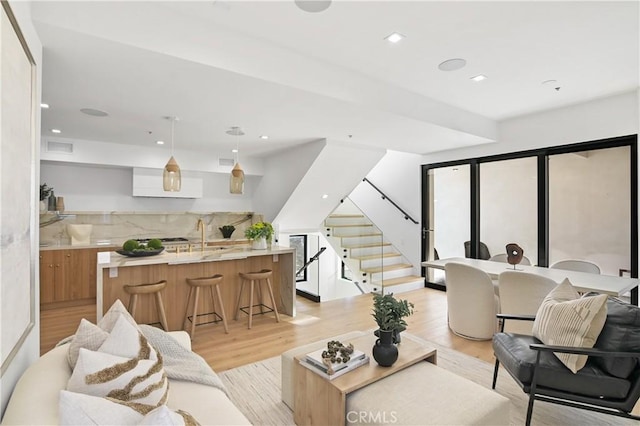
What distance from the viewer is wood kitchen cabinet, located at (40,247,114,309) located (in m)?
4.80

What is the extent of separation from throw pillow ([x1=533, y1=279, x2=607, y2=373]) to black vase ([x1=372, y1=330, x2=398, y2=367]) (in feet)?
3.47

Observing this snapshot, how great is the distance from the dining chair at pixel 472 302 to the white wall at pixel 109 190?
15.3ft

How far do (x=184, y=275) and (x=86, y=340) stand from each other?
101 inches

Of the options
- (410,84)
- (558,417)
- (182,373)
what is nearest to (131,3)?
(182,373)

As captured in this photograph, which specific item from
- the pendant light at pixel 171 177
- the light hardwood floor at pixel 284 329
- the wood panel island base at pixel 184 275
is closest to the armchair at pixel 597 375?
the light hardwood floor at pixel 284 329

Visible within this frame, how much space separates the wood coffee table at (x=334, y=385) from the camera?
185 centimetres

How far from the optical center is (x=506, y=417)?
5.84 ft

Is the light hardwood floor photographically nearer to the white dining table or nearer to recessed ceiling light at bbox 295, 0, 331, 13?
the white dining table

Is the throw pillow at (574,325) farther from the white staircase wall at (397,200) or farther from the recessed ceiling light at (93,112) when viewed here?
the recessed ceiling light at (93,112)

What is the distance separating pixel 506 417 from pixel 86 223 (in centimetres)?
642

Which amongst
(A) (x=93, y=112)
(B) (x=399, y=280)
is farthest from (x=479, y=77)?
(A) (x=93, y=112)

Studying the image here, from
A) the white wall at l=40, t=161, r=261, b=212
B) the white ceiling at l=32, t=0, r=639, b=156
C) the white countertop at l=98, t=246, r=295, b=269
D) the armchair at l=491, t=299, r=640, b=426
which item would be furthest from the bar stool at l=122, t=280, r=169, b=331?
the armchair at l=491, t=299, r=640, b=426

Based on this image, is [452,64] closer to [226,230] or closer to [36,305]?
[36,305]

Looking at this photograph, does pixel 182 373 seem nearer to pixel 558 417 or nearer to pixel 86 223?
pixel 558 417
